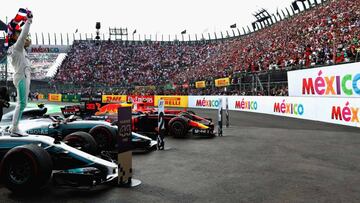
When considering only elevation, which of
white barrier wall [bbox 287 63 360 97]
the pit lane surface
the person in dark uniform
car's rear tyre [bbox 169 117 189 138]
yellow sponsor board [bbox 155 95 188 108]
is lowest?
the pit lane surface

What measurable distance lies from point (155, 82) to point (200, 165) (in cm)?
3851

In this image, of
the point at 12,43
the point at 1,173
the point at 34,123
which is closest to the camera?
the point at 1,173

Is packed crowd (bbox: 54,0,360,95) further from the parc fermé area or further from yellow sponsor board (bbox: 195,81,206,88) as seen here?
the parc fermé area

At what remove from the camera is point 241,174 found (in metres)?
6.22

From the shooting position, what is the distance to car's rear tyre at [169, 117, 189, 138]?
1122 cm

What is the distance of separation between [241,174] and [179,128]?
204 inches

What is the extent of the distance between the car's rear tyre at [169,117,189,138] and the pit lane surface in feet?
2.22

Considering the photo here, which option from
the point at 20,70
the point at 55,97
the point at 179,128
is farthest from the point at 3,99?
the point at 55,97

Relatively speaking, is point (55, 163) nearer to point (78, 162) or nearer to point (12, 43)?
point (78, 162)

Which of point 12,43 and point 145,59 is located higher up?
point 145,59

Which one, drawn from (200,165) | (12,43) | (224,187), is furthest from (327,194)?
(12,43)

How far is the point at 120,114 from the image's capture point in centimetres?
538

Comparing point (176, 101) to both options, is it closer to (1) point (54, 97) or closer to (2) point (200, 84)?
(2) point (200, 84)

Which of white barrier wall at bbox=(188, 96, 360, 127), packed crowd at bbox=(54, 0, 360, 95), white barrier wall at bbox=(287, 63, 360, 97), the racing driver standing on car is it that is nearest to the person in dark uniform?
the racing driver standing on car
